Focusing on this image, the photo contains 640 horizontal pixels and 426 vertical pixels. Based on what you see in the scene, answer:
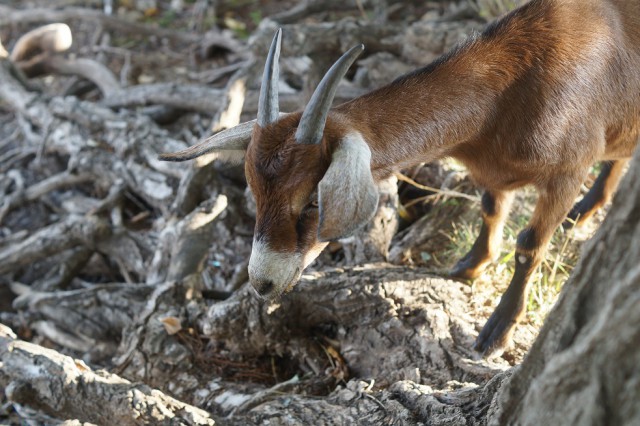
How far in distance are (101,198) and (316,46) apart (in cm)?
232

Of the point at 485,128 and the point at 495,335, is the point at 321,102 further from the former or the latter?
the point at 495,335

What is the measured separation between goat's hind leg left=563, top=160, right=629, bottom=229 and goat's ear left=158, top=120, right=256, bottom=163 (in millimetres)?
2338

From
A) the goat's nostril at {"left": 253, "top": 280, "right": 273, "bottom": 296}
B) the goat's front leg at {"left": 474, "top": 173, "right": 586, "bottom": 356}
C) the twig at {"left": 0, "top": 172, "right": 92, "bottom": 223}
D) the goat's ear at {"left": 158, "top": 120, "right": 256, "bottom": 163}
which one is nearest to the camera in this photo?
the goat's nostril at {"left": 253, "top": 280, "right": 273, "bottom": 296}

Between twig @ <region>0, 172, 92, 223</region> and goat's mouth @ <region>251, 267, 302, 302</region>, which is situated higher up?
goat's mouth @ <region>251, 267, 302, 302</region>

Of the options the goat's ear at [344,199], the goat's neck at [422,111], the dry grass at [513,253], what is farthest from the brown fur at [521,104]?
the dry grass at [513,253]

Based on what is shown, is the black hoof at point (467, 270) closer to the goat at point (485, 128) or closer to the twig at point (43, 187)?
the goat at point (485, 128)

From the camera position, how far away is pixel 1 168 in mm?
6203

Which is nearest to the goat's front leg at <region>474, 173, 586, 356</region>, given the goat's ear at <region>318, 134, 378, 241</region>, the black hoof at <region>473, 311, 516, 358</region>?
the black hoof at <region>473, 311, 516, 358</region>

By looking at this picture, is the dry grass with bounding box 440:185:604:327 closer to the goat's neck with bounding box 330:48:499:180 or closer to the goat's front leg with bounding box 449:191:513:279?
the goat's front leg with bounding box 449:191:513:279

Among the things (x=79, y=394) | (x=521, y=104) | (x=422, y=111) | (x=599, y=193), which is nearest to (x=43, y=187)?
(x=79, y=394)

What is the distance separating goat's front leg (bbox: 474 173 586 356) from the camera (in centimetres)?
336

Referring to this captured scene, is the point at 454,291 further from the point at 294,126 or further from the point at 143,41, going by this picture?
the point at 143,41

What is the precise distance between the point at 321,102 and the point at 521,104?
1090 millimetres

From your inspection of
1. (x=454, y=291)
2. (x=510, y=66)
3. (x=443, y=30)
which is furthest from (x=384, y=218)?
(x=443, y=30)
